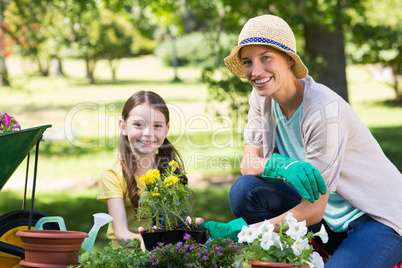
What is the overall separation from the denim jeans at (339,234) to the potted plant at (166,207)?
358 mm

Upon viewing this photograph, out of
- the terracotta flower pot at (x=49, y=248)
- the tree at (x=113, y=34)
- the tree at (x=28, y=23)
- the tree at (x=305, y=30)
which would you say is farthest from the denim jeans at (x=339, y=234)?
the tree at (x=113, y=34)

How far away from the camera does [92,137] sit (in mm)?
11133

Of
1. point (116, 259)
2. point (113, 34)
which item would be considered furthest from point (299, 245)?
point (113, 34)

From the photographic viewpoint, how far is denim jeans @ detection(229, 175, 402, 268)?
7.47 ft

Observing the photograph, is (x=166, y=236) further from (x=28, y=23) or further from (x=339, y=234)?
(x=28, y=23)

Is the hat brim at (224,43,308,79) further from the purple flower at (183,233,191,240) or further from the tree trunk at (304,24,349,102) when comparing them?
the tree trunk at (304,24,349,102)

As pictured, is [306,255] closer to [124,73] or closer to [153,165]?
[153,165]

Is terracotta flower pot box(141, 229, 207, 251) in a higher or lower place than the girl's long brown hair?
lower

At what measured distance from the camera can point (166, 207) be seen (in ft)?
7.43

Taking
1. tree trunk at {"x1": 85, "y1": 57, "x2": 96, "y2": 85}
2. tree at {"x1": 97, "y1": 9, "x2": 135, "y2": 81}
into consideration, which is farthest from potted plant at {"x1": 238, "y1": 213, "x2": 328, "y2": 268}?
tree trunk at {"x1": 85, "y1": 57, "x2": 96, "y2": 85}

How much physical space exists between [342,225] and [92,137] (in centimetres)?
918

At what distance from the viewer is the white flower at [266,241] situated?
1.86 m

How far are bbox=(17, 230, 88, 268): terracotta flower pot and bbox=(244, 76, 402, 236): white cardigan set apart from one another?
109cm

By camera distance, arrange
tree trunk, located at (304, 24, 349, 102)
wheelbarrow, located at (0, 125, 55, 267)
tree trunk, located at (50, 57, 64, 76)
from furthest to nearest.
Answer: tree trunk, located at (50, 57, 64, 76) < tree trunk, located at (304, 24, 349, 102) < wheelbarrow, located at (0, 125, 55, 267)
